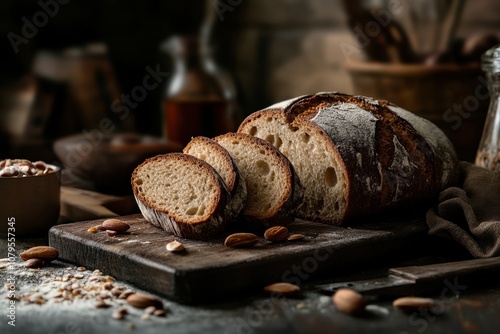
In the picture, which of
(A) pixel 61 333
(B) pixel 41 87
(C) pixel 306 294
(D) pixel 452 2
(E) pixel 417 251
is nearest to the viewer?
(A) pixel 61 333

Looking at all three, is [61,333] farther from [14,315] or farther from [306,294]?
[306,294]

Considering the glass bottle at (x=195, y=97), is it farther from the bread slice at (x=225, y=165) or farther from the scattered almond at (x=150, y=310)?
the scattered almond at (x=150, y=310)

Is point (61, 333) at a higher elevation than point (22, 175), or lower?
lower

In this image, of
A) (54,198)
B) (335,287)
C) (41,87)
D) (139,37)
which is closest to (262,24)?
(139,37)

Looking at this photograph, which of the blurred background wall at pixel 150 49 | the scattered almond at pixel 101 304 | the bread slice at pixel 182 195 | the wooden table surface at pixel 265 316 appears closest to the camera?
the wooden table surface at pixel 265 316

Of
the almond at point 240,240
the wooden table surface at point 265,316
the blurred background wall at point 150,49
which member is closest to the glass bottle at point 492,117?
the wooden table surface at point 265,316

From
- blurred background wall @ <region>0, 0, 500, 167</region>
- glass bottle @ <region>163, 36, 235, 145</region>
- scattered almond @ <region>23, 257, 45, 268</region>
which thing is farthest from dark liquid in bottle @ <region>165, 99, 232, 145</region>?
scattered almond @ <region>23, 257, 45, 268</region>

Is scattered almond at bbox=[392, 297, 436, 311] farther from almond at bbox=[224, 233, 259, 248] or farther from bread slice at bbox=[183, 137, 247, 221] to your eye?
bread slice at bbox=[183, 137, 247, 221]
